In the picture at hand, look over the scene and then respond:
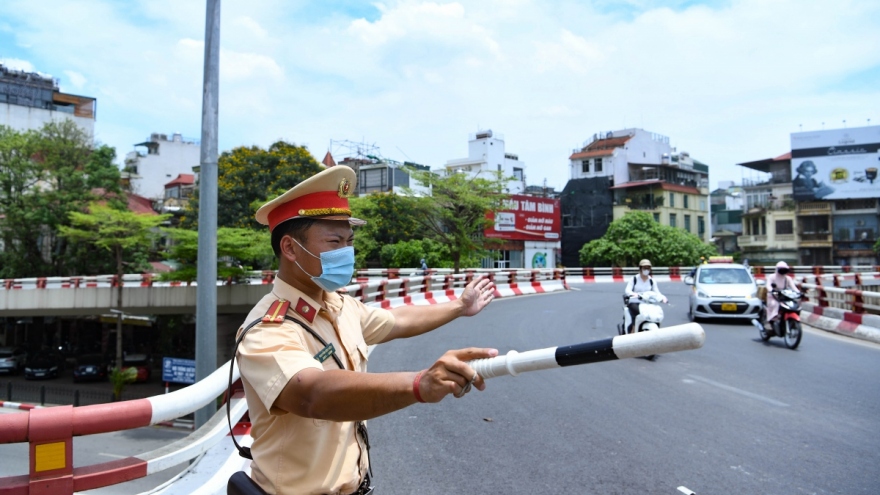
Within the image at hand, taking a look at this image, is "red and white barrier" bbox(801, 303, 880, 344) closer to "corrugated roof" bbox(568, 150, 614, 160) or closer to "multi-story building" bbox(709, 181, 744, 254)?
"corrugated roof" bbox(568, 150, 614, 160)

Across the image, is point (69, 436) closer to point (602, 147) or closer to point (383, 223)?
point (383, 223)

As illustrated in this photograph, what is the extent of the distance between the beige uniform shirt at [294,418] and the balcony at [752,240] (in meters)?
57.9

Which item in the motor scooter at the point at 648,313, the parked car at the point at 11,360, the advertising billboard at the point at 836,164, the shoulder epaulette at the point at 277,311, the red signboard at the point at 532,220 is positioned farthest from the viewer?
the advertising billboard at the point at 836,164

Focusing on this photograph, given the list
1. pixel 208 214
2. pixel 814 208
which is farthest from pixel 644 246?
pixel 208 214

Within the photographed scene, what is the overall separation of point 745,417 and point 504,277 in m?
20.4

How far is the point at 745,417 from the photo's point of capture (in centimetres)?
643

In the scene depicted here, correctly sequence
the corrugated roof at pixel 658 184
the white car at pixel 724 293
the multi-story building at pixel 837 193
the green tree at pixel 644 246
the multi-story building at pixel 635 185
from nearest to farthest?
the white car at pixel 724 293, the green tree at pixel 644 246, the multi-story building at pixel 837 193, the corrugated roof at pixel 658 184, the multi-story building at pixel 635 185

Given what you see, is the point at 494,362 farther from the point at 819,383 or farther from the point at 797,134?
the point at 797,134

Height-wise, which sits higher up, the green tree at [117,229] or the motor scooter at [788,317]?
the green tree at [117,229]

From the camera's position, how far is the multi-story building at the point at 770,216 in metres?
52.6

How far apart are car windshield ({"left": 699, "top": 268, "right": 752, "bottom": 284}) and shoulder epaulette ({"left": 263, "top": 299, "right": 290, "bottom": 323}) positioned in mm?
15150

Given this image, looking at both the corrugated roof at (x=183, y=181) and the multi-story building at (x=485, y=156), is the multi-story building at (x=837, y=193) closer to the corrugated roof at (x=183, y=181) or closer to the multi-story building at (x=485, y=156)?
the multi-story building at (x=485, y=156)

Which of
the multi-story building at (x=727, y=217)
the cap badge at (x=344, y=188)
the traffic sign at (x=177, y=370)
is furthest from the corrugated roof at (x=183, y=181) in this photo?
the cap badge at (x=344, y=188)

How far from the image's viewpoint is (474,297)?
3172 mm
